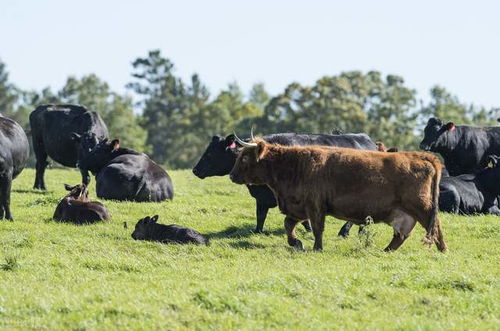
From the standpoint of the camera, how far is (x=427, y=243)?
15.1m

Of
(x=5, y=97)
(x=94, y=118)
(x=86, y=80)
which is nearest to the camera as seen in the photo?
(x=94, y=118)

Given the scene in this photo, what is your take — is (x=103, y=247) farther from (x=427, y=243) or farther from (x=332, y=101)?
(x=332, y=101)

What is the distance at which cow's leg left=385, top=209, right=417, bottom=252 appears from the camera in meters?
15.3

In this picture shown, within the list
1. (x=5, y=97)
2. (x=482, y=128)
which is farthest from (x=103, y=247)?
(x=5, y=97)

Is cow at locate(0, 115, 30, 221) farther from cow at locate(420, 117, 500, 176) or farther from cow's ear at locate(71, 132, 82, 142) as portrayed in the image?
cow at locate(420, 117, 500, 176)

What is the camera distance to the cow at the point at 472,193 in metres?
20.8

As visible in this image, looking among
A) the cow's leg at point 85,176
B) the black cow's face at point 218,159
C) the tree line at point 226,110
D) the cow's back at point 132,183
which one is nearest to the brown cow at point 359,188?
the black cow's face at point 218,159

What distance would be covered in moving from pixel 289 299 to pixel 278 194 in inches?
208

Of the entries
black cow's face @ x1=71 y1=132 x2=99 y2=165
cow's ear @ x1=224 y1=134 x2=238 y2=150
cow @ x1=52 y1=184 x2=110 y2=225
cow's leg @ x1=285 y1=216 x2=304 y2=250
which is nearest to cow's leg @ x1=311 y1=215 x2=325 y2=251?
cow's leg @ x1=285 y1=216 x2=304 y2=250

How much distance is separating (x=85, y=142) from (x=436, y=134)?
374 inches

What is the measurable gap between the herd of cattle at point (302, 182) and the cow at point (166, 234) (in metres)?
0.02

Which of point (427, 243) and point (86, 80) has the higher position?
point (427, 243)

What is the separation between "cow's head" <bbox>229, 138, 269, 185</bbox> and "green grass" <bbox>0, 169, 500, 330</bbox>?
1.06 m

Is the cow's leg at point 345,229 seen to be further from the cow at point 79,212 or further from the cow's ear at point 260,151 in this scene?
the cow at point 79,212
